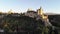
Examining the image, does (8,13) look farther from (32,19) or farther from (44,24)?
(44,24)

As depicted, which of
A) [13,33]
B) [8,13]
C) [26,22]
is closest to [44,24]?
[26,22]

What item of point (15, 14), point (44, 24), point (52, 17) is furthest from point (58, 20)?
point (15, 14)

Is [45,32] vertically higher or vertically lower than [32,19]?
lower

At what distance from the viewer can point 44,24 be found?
635 centimetres

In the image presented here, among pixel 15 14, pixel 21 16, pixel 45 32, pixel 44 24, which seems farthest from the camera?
pixel 15 14

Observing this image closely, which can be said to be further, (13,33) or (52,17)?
(52,17)

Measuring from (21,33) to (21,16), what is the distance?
99 cm

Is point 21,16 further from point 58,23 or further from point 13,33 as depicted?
point 58,23

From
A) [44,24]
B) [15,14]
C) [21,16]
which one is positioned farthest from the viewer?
[15,14]

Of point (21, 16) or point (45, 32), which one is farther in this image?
point (21, 16)

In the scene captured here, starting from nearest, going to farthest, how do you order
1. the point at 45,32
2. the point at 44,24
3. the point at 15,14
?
the point at 45,32 < the point at 44,24 < the point at 15,14

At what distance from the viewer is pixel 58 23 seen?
22.8ft

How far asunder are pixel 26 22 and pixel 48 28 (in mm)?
905

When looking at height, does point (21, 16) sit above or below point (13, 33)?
above
